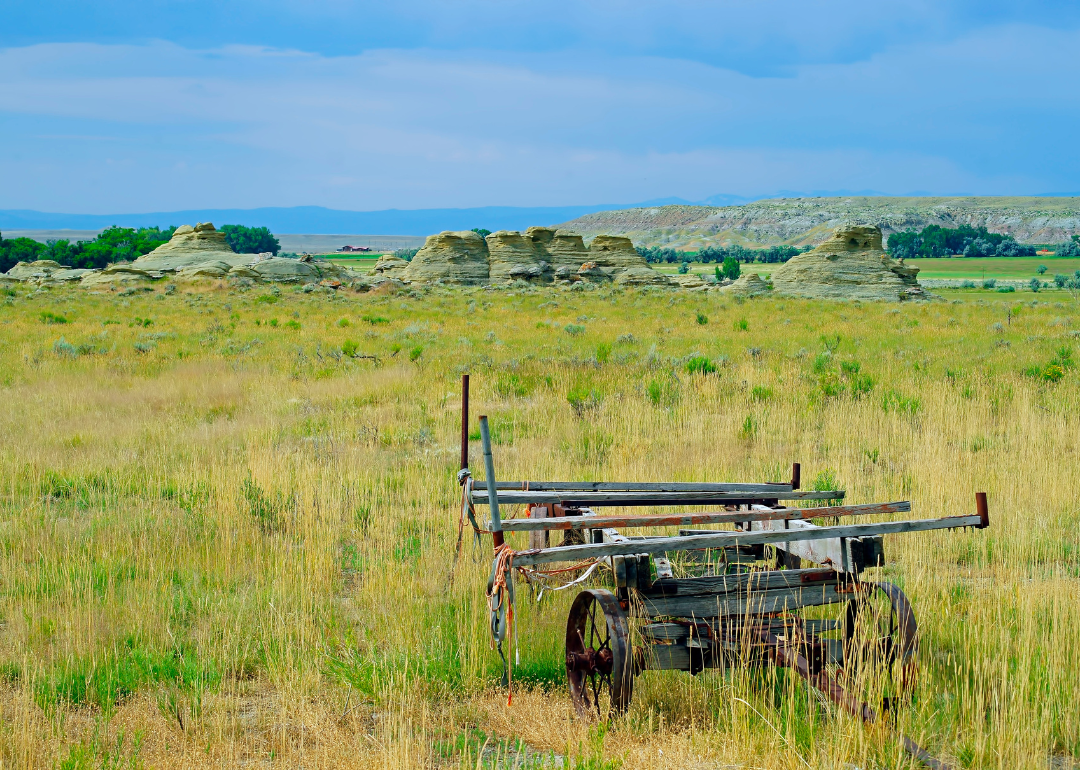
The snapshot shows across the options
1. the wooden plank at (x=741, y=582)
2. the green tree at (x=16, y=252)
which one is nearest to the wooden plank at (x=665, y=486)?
the wooden plank at (x=741, y=582)

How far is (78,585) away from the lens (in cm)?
527

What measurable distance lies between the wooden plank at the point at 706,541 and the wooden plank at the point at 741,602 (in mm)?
294

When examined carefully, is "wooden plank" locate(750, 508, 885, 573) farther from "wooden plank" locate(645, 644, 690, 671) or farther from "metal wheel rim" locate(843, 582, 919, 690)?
"wooden plank" locate(645, 644, 690, 671)

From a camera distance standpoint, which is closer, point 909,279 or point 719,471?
point 719,471

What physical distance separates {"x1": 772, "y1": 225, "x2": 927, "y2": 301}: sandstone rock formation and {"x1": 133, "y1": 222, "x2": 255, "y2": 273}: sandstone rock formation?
37.1m

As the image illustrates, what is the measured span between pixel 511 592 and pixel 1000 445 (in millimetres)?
A: 7411

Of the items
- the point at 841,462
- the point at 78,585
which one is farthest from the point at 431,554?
the point at 841,462

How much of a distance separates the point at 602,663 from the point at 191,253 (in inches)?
2429

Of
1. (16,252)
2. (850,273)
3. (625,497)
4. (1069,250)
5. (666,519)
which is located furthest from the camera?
(1069,250)

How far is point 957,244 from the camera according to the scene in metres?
136

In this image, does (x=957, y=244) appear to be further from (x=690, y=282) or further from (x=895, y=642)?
(x=895, y=642)

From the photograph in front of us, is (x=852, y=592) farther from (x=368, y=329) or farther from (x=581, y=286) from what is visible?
(x=581, y=286)

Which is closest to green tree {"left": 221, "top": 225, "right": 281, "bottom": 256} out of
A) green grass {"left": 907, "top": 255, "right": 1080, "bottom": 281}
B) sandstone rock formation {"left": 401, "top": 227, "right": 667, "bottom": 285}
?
sandstone rock formation {"left": 401, "top": 227, "right": 667, "bottom": 285}

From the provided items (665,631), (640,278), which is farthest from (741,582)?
(640,278)
